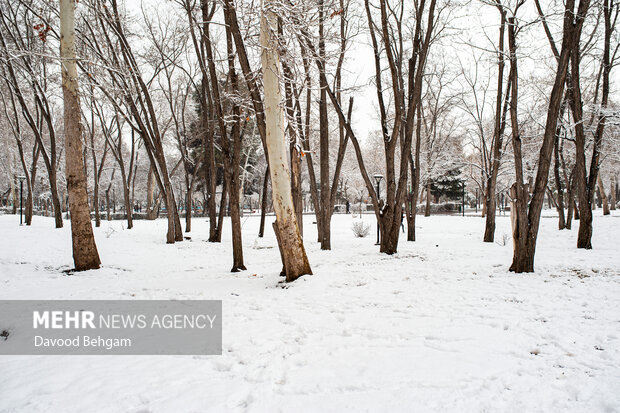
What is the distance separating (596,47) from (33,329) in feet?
50.4

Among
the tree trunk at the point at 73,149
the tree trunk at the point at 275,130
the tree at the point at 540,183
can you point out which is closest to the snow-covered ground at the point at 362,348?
the tree at the point at 540,183

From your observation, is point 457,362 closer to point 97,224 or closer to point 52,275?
point 52,275

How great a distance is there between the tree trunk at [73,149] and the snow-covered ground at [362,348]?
0.67 metres

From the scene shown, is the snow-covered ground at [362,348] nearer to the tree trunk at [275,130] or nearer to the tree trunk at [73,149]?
the tree trunk at [73,149]

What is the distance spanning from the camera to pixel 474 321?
3.43m

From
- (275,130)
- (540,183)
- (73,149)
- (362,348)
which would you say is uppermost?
(275,130)

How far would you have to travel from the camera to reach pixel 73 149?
5879 mm

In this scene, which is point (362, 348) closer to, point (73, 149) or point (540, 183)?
point (540, 183)

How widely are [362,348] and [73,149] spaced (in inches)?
242

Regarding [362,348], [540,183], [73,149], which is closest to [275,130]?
[362,348]

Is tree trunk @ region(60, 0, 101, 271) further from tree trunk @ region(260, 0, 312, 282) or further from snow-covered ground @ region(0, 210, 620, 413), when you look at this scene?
tree trunk @ region(260, 0, 312, 282)

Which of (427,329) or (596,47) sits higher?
(596,47)

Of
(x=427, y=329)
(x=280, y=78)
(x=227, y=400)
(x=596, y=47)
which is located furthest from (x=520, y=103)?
(x=227, y=400)

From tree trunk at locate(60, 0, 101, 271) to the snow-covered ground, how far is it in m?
0.67
